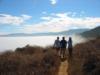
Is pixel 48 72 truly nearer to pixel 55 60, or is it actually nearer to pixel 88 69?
pixel 88 69

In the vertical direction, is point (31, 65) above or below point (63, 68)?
above

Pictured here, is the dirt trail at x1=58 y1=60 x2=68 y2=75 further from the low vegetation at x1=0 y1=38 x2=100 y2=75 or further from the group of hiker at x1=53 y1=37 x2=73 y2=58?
the group of hiker at x1=53 y1=37 x2=73 y2=58

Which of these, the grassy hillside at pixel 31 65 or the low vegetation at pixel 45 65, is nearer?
the low vegetation at pixel 45 65

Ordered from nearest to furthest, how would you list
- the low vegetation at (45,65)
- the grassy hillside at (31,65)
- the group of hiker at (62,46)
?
the low vegetation at (45,65)
the grassy hillside at (31,65)
the group of hiker at (62,46)

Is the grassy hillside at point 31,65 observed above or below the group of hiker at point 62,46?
below

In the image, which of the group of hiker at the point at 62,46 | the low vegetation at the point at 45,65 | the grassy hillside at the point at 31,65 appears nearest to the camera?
the low vegetation at the point at 45,65

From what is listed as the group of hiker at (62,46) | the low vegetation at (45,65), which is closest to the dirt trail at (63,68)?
the low vegetation at (45,65)

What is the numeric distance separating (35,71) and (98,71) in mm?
4413

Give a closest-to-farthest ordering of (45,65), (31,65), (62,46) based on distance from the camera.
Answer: (45,65) → (31,65) → (62,46)

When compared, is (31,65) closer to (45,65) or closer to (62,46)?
(45,65)

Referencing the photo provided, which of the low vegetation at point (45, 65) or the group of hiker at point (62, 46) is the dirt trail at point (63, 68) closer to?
the low vegetation at point (45, 65)

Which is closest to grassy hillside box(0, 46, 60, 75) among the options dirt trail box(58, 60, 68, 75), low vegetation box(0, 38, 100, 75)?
low vegetation box(0, 38, 100, 75)

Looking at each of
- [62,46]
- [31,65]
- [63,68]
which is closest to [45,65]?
[31,65]

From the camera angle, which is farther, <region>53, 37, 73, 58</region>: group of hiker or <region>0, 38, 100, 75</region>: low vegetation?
<region>53, 37, 73, 58</region>: group of hiker
